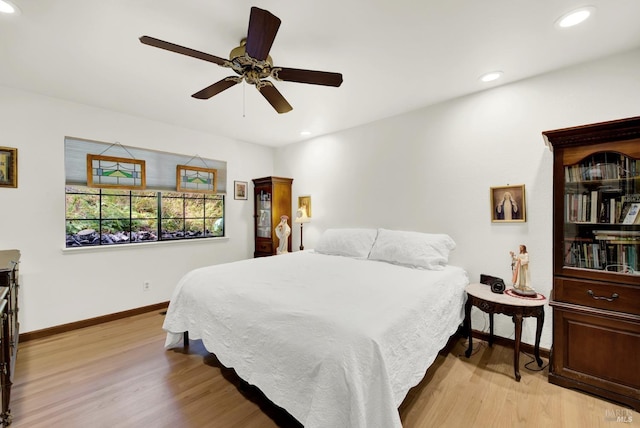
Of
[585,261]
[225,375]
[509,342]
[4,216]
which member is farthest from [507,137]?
[4,216]

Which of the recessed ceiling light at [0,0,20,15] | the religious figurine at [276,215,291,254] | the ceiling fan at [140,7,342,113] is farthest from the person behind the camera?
the religious figurine at [276,215,291,254]

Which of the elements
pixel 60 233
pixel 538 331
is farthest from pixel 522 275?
pixel 60 233

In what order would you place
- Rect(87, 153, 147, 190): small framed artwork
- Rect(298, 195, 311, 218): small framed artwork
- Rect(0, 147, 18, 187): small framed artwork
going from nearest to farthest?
1. Rect(0, 147, 18, 187): small framed artwork
2. Rect(87, 153, 147, 190): small framed artwork
3. Rect(298, 195, 311, 218): small framed artwork

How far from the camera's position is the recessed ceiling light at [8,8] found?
153 cm

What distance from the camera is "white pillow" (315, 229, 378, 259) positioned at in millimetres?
3170

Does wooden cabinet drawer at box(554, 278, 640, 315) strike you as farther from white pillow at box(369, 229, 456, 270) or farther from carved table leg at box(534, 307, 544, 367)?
white pillow at box(369, 229, 456, 270)

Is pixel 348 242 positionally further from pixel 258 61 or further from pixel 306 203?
pixel 258 61

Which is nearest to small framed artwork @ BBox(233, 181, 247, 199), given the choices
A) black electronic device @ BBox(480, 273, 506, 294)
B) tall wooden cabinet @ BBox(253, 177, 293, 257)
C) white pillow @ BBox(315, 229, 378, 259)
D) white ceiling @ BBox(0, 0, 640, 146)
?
tall wooden cabinet @ BBox(253, 177, 293, 257)

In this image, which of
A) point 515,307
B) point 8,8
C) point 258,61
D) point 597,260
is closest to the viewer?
point 8,8

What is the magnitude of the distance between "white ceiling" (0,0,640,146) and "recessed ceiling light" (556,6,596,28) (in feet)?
0.14

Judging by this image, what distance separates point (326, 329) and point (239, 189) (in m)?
3.48

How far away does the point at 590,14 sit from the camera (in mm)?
1649

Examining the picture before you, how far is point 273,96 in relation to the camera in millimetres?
2076

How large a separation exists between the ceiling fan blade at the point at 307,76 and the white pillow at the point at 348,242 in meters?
1.88
